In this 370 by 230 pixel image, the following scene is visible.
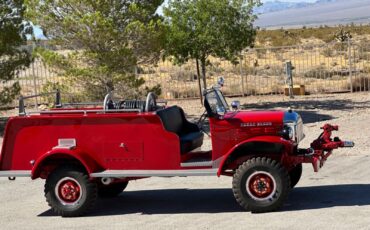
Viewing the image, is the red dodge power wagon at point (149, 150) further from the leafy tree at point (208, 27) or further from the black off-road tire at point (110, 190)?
the leafy tree at point (208, 27)

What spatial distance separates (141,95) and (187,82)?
39.0ft

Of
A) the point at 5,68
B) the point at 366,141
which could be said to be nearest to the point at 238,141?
the point at 366,141

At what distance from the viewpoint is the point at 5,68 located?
1962 cm

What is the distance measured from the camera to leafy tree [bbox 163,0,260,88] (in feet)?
69.8

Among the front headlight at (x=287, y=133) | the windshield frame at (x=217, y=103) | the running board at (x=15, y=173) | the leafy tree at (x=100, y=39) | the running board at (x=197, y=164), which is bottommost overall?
the running board at (x=15, y=173)

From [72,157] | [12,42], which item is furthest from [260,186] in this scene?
[12,42]

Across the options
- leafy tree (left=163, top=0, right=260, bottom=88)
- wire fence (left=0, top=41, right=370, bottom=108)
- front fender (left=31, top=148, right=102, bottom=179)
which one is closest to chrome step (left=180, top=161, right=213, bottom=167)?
front fender (left=31, top=148, right=102, bottom=179)

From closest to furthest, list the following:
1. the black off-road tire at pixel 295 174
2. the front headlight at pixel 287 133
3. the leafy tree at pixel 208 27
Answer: the front headlight at pixel 287 133
the black off-road tire at pixel 295 174
the leafy tree at pixel 208 27

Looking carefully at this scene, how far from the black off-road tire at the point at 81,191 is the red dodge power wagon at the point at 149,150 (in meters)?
0.01

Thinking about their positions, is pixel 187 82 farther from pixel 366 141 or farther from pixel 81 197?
pixel 81 197

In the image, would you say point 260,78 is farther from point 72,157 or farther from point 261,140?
point 261,140

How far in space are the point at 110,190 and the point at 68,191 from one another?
1281 mm

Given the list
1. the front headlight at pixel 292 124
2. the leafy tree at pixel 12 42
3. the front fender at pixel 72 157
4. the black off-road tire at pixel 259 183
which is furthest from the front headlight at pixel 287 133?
the leafy tree at pixel 12 42

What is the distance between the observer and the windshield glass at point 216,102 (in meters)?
9.36
